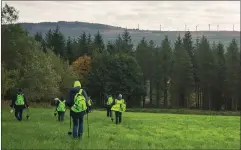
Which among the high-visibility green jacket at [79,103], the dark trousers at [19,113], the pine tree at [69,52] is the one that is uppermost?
the pine tree at [69,52]

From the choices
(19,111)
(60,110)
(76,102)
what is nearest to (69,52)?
(60,110)

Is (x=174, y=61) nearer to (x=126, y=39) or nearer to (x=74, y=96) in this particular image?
(x=126, y=39)

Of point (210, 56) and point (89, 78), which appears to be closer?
point (89, 78)

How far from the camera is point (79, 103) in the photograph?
16.1 metres

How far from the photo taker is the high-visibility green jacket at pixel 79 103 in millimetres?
16109

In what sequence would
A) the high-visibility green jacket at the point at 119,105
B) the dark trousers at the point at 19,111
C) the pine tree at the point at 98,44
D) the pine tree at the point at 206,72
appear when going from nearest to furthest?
1. the high-visibility green jacket at the point at 119,105
2. the dark trousers at the point at 19,111
3. the pine tree at the point at 206,72
4. the pine tree at the point at 98,44

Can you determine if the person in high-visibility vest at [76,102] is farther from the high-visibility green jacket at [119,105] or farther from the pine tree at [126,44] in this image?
the pine tree at [126,44]

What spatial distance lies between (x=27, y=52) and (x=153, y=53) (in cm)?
5824

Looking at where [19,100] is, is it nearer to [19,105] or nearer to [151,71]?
[19,105]

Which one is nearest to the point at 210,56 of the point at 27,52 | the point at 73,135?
the point at 27,52

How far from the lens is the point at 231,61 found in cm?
10738

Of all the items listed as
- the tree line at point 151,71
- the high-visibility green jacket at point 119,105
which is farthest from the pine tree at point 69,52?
the high-visibility green jacket at point 119,105

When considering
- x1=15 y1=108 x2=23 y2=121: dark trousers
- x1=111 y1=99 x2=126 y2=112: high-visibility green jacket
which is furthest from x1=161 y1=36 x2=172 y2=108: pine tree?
x1=15 y1=108 x2=23 y2=121: dark trousers

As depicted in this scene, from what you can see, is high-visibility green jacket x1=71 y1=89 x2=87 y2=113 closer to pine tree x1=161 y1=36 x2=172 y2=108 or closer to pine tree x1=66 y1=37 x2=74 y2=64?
pine tree x1=66 y1=37 x2=74 y2=64
